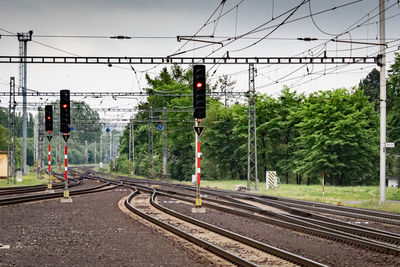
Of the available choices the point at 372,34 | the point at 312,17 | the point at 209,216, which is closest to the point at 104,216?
the point at 209,216

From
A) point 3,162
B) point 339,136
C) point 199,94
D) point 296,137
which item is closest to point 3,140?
point 3,162

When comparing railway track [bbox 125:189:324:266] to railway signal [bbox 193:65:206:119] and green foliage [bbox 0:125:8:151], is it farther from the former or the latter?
green foliage [bbox 0:125:8:151]

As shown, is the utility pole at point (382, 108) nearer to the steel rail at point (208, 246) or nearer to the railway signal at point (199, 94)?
the railway signal at point (199, 94)

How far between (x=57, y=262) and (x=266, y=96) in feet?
162

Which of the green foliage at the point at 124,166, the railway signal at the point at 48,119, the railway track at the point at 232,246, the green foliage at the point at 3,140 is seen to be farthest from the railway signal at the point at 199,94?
the green foliage at the point at 3,140

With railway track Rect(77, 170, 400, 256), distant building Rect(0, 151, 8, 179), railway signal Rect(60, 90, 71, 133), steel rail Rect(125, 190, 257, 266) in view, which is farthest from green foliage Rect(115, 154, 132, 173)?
steel rail Rect(125, 190, 257, 266)

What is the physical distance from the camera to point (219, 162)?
64.6 meters

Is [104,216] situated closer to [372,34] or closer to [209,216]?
[209,216]

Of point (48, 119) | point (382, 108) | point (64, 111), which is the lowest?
point (48, 119)

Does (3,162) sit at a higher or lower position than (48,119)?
lower

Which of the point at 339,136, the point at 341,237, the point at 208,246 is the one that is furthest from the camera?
the point at 339,136

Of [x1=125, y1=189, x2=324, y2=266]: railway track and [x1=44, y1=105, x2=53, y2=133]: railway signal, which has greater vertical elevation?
[x1=44, y1=105, x2=53, y2=133]: railway signal

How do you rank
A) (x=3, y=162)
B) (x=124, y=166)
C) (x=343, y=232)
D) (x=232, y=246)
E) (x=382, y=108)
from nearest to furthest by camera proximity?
1. (x=232, y=246)
2. (x=343, y=232)
3. (x=382, y=108)
4. (x=3, y=162)
5. (x=124, y=166)

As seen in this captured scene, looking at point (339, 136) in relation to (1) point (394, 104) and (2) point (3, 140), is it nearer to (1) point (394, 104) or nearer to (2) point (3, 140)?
(1) point (394, 104)
